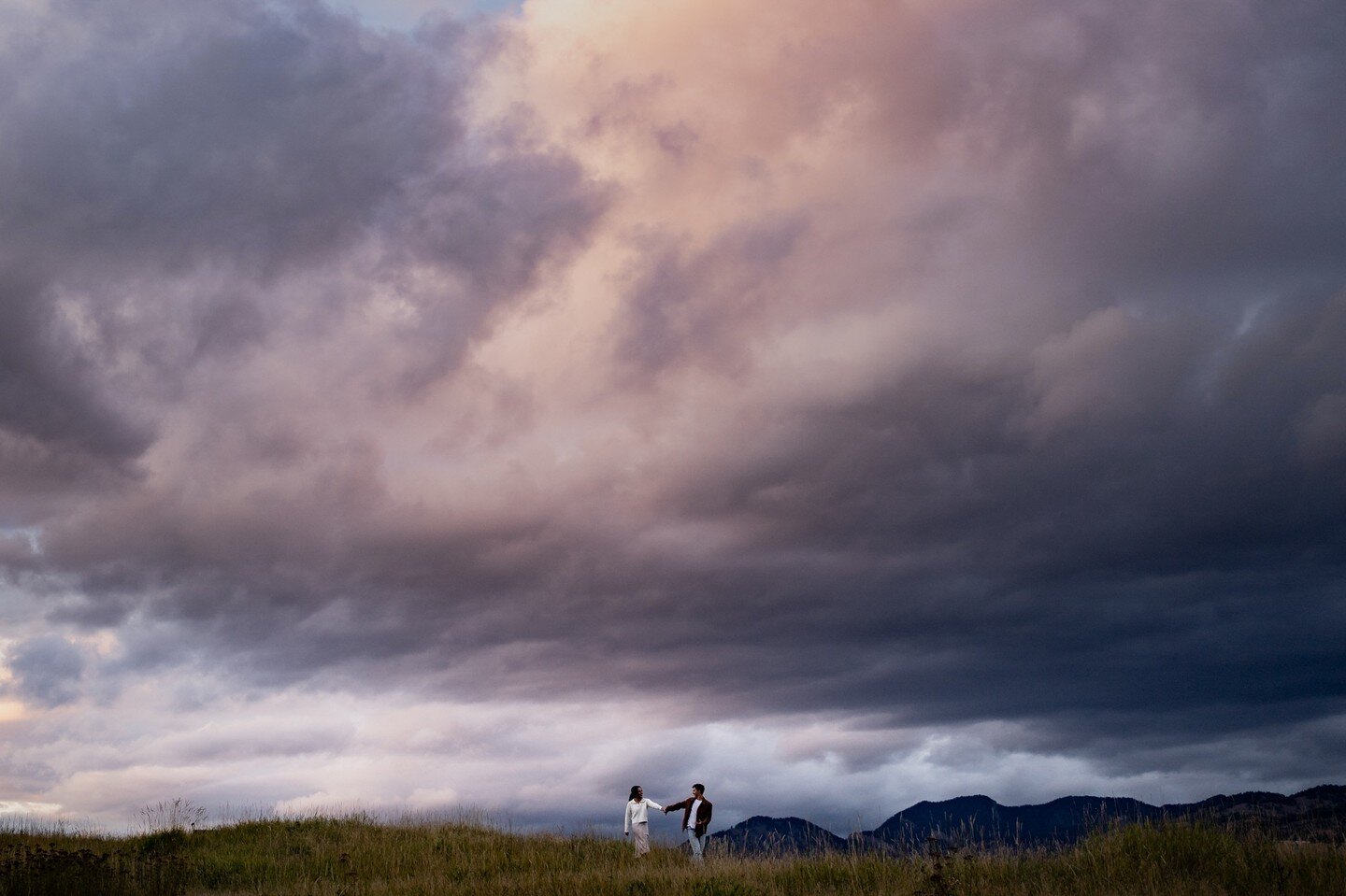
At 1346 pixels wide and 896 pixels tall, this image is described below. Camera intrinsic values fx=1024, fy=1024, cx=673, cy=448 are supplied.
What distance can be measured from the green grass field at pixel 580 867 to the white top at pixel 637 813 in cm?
97

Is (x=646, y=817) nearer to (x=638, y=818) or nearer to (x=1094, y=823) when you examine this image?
(x=638, y=818)

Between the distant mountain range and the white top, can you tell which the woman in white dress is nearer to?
the white top

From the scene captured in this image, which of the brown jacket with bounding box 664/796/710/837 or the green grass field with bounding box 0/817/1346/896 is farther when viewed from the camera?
the brown jacket with bounding box 664/796/710/837

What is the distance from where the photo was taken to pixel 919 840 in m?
21.6

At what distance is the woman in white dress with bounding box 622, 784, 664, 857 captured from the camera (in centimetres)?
2652

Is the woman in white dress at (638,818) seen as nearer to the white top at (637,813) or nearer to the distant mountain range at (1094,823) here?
the white top at (637,813)

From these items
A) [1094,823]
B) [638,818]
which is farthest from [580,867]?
[1094,823]

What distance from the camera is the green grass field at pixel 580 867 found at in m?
17.5

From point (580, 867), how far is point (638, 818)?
7.76 feet

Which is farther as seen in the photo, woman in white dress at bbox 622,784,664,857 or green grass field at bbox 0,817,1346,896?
woman in white dress at bbox 622,784,664,857

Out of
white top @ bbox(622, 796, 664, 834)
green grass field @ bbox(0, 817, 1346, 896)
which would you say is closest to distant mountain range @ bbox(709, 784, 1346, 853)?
green grass field @ bbox(0, 817, 1346, 896)

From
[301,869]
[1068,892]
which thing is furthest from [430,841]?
[1068,892]

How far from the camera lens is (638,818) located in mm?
26453

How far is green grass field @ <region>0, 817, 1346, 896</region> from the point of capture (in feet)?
57.6
